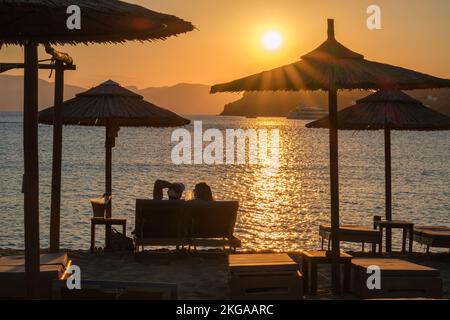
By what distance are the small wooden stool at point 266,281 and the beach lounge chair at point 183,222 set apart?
307 cm

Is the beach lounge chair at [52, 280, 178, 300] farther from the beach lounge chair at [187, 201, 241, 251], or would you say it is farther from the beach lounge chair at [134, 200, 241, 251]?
the beach lounge chair at [187, 201, 241, 251]

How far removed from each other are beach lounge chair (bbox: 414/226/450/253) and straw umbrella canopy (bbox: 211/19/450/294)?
150 inches

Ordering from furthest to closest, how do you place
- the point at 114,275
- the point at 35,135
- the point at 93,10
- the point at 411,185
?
the point at 411,185
the point at 114,275
the point at 35,135
the point at 93,10

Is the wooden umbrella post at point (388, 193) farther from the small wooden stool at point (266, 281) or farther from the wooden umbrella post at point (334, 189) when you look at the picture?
the small wooden stool at point (266, 281)

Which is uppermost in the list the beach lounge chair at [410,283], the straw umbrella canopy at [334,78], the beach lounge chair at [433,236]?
the straw umbrella canopy at [334,78]

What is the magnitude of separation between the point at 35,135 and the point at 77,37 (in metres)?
0.86

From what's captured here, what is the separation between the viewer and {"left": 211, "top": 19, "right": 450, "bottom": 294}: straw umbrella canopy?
7695 mm

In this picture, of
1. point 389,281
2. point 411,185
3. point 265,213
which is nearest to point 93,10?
point 389,281

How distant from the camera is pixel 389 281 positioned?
764 centimetres

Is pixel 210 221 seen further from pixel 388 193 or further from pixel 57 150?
pixel 388 193

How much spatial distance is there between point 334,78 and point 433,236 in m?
4.97

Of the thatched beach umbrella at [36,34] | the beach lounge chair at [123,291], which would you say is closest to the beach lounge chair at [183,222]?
the beach lounge chair at [123,291]

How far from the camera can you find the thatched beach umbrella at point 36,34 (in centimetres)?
511
